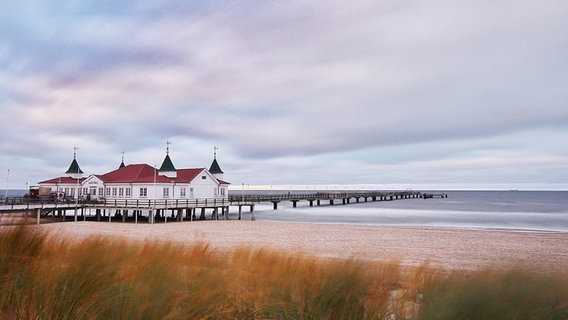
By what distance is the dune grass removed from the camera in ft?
11.4

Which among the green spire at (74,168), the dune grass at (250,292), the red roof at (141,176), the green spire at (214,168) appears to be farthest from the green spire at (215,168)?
the dune grass at (250,292)

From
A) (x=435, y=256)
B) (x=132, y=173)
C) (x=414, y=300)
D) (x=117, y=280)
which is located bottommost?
(x=435, y=256)

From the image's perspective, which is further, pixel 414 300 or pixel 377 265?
pixel 377 265

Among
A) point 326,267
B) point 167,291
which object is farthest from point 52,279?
point 326,267

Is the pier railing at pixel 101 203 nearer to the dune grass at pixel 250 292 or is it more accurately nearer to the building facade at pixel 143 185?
the building facade at pixel 143 185

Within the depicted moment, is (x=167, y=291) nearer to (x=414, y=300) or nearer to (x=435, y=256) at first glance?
(x=414, y=300)

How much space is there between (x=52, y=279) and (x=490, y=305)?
13.2 feet

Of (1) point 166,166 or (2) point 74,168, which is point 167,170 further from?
(2) point 74,168

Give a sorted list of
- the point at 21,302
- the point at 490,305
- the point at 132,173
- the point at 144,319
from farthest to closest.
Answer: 1. the point at 132,173
2. the point at 21,302
3. the point at 490,305
4. the point at 144,319

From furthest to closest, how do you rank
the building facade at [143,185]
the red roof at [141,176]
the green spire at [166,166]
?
the green spire at [166,166] < the red roof at [141,176] < the building facade at [143,185]

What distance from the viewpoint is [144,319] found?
3.21m

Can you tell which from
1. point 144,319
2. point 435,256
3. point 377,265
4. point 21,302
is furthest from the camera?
point 435,256

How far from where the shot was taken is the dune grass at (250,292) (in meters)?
3.48

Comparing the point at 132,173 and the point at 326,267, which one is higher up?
the point at 132,173
